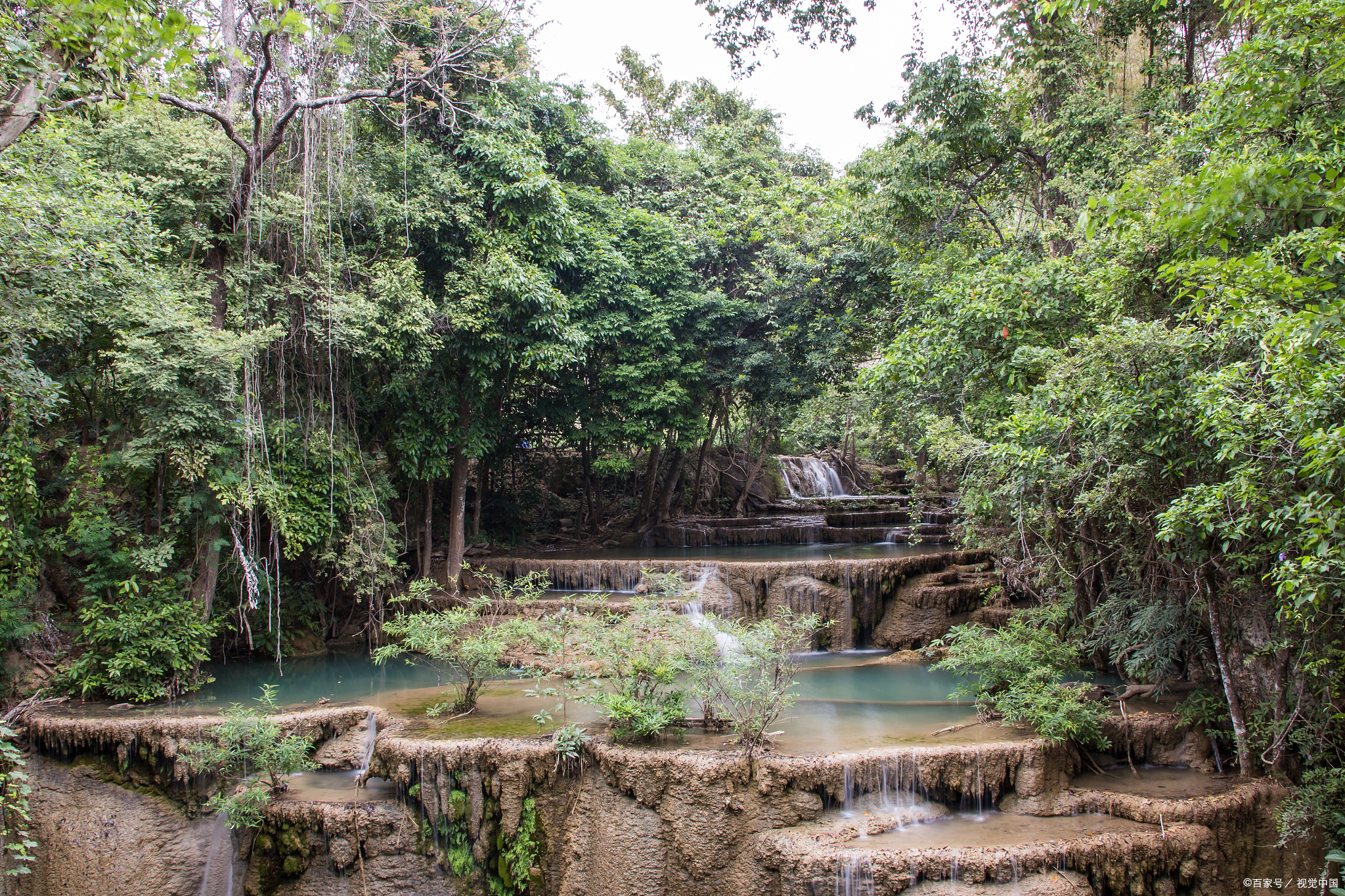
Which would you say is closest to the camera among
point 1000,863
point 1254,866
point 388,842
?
point 1000,863

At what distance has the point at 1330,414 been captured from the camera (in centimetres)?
448

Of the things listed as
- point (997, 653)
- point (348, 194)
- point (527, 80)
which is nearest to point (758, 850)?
point (997, 653)

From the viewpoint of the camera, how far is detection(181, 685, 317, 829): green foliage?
680 centimetres

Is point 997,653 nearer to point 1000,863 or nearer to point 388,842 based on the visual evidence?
point 1000,863

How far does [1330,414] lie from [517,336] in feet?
32.9

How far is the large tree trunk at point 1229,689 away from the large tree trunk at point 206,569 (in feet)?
34.9

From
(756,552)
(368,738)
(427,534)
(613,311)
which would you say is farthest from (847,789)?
(613,311)

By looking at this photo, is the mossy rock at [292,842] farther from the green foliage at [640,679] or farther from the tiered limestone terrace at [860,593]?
the tiered limestone terrace at [860,593]

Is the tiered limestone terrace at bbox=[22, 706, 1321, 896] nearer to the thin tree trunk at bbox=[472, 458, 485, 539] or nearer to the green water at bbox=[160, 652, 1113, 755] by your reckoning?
the green water at bbox=[160, 652, 1113, 755]

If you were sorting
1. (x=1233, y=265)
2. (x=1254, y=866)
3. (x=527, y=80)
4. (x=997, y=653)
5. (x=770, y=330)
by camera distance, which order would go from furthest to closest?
(x=770, y=330), (x=527, y=80), (x=997, y=653), (x=1254, y=866), (x=1233, y=265)

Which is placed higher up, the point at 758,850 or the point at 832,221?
the point at 832,221

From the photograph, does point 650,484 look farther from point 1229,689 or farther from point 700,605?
point 1229,689

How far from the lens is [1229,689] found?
21.0 ft

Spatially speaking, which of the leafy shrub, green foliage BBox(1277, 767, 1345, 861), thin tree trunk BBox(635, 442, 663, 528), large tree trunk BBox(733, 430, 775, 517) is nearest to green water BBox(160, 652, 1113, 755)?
the leafy shrub
